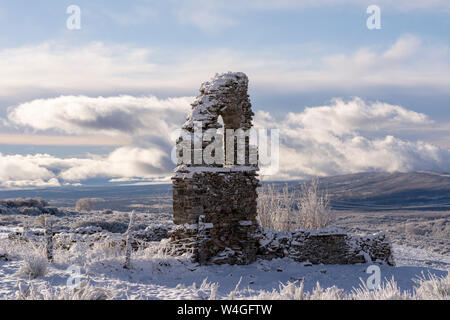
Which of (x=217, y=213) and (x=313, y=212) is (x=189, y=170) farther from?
(x=313, y=212)

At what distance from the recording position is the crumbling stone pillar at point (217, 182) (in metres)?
12.6

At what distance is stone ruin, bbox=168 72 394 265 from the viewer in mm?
12656

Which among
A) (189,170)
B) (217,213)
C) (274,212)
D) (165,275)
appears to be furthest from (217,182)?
(274,212)

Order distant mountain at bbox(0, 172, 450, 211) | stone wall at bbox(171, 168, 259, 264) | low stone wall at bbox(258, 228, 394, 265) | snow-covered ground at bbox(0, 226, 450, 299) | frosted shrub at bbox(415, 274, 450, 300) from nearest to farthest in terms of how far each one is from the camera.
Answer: frosted shrub at bbox(415, 274, 450, 300) → snow-covered ground at bbox(0, 226, 450, 299) → stone wall at bbox(171, 168, 259, 264) → low stone wall at bbox(258, 228, 394, 265) → distant mountain at bbox(0, 172, 450, 211)

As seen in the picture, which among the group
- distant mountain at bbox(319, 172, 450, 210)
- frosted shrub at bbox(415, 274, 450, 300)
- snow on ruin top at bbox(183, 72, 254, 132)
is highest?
snow on ruin top at bbox(183, 72, 254, 132)

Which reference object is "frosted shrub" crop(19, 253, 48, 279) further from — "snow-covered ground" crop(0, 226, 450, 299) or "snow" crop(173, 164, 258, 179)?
"snow" crop(173, 164, 258, 179)

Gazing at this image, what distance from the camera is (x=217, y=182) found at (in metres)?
13.3

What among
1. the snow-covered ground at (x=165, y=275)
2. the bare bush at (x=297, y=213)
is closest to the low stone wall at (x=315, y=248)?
the snow-covered ground at (x=165, y=275)

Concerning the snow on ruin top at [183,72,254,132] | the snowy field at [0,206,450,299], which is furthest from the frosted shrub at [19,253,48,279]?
the snow on ruin top at [183,72,254,132]

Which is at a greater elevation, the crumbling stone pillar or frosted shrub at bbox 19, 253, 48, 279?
the crumbling stone pillar

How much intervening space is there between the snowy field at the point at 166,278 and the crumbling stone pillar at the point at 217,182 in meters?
0.64

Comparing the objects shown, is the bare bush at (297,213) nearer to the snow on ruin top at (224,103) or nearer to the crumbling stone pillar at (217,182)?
the crumbling stone pillar at (217,182)

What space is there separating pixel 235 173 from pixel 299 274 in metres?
3.65

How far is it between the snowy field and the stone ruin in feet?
1.48
